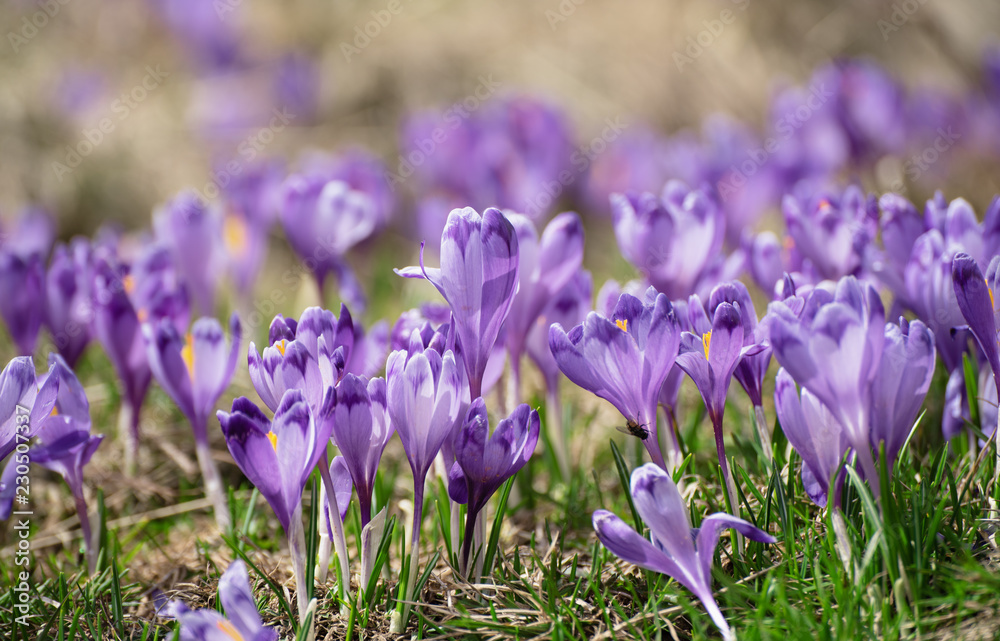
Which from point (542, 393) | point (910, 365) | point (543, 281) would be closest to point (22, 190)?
point (542, 393)

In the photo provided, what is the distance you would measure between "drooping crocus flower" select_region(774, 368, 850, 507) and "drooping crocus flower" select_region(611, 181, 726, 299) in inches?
25.1

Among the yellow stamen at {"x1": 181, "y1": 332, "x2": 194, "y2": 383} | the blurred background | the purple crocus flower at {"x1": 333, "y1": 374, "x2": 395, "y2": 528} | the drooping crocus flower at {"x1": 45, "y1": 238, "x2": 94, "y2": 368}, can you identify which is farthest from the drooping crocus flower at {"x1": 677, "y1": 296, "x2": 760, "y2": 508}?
the blurred background

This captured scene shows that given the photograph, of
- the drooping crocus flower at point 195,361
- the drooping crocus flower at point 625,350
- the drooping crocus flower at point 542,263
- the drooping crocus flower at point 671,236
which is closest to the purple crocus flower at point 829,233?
the drooping crocus flower at point 671,236

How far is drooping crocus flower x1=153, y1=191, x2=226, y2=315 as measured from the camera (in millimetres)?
2775

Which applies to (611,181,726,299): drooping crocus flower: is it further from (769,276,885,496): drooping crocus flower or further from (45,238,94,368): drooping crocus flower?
(45,238,94,368): drooping crocus flower

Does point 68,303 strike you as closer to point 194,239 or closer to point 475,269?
point 194,239

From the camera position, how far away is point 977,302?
4.65 feet

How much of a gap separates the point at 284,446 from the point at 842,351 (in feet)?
3.02

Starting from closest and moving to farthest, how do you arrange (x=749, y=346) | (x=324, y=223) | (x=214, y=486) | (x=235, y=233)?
1. (x=749, y=346)
2. (x=214, y=486)
3. (x=324, y=223)
4. (x=235, y=233)

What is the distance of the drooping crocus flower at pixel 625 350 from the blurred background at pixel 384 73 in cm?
254

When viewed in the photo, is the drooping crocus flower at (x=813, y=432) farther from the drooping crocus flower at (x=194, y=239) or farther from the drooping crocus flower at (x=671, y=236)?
the drooping crocus flower at (x=194, y=239)

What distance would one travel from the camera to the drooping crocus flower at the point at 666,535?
128 cm

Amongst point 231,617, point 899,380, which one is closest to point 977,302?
point 899,380

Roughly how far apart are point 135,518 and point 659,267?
156cm
